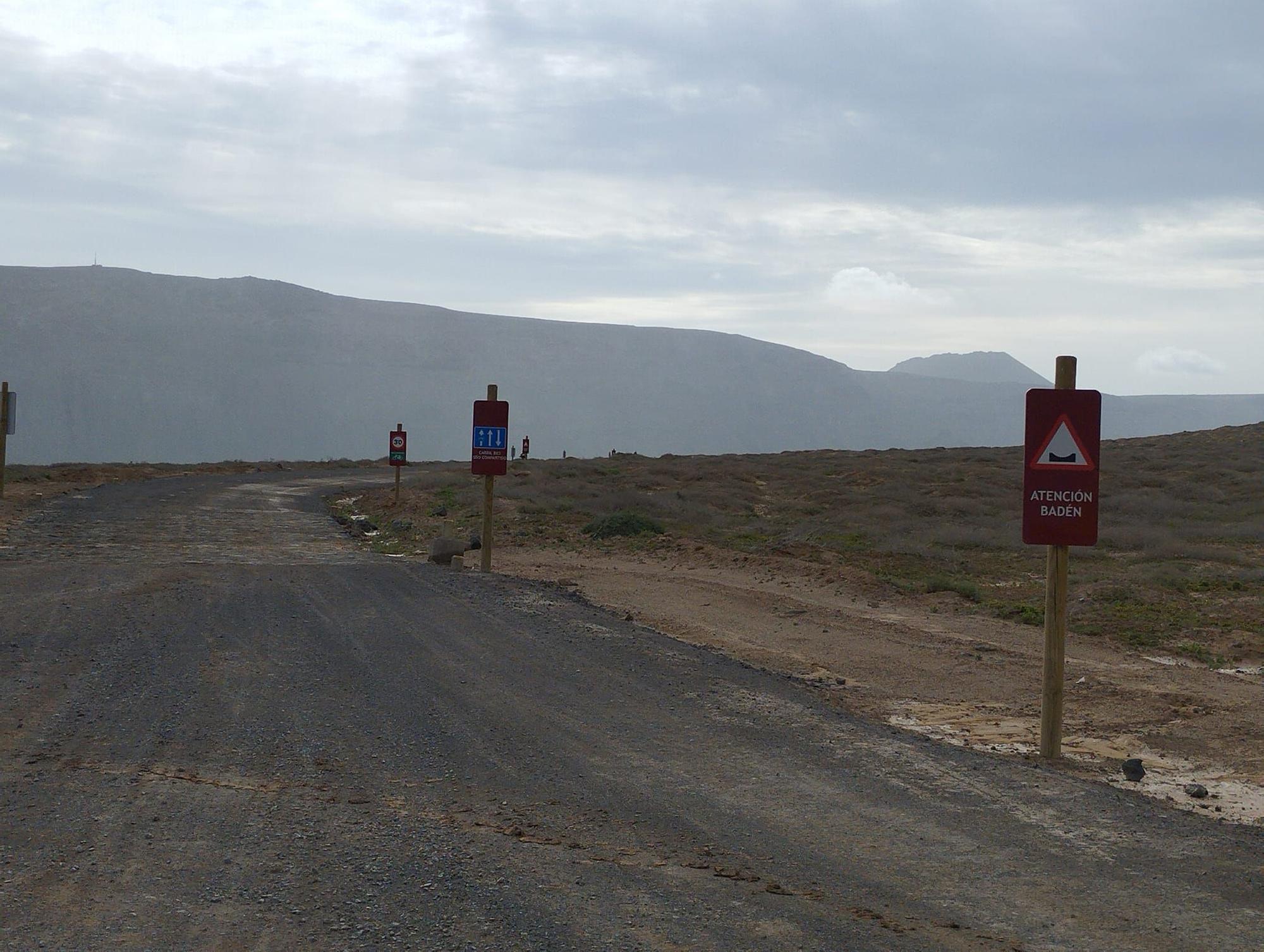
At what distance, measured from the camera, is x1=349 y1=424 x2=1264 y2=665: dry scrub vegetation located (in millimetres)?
15055

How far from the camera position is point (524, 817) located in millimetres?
5750

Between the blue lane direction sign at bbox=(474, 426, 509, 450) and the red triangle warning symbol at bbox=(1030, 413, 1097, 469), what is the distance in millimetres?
10488

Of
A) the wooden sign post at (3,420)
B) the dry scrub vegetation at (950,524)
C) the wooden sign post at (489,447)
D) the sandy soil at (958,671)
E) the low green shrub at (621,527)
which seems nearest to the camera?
the sandy soil at (958,671)

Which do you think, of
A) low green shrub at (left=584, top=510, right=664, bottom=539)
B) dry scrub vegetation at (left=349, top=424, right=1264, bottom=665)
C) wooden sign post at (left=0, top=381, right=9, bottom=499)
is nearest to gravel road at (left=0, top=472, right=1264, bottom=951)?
dry scrub vegetation at (left=349, top=424, right=1264, bottom=665)

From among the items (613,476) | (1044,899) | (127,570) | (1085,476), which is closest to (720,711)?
(1085,476)

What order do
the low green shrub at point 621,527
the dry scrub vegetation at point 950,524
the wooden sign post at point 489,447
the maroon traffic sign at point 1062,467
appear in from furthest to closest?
1. the low green shrub at point 621,527
2. the wooden sign post at point 489,447
3. the dry scrub vegetation at point 950,524
4. the maroon traffic sign at point 1062,467

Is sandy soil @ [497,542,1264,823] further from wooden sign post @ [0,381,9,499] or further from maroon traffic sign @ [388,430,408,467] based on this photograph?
wooden sign post @ [0,381,9,499]

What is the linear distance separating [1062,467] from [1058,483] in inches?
4.6

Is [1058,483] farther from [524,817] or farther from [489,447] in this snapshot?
[489,447]

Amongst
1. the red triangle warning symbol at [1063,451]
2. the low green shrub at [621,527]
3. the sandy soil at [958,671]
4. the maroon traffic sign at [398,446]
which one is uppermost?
the red triangle warning symbol at [1063,451]

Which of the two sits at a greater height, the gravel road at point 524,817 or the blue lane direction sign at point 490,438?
the blue lane direction sign at point 490,438

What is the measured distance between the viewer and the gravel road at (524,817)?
4438 mm

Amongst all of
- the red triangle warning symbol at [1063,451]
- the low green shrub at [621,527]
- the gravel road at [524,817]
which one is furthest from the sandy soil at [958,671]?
the low green shrub at [621,527]

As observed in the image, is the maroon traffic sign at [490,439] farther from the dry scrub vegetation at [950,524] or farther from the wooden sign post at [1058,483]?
the wooden sign post at [1058,483]
